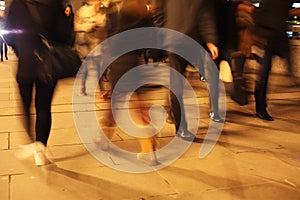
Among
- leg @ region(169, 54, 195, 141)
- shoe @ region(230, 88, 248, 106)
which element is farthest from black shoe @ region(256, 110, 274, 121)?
leg @ region(169, 54, 195, 141)

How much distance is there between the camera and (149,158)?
415cm

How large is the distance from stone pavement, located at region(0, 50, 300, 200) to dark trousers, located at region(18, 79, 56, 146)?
1.12 feet

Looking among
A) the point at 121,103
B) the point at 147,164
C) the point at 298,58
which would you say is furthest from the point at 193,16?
the point at 298,58

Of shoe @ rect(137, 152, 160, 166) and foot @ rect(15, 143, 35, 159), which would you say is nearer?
shoe @ rect(137, 152, 160, 166)

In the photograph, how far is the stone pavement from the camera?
3.46m

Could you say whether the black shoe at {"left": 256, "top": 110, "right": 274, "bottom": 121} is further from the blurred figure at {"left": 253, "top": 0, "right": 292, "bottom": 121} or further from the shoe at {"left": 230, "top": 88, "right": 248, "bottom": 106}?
the blurred figure at {"left": 253, "top": 0, "right": 292, "bottom": 121}

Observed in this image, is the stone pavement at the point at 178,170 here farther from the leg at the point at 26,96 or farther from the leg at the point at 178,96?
the leg at the point at 26,96

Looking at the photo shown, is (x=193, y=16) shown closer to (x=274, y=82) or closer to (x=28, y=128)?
(x=28, y=128)

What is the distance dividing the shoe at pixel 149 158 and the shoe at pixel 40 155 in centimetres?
89

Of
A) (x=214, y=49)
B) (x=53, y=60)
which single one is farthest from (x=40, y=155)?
(x=214, y=49)

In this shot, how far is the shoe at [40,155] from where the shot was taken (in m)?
4.06

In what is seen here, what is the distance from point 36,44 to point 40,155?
1043mm

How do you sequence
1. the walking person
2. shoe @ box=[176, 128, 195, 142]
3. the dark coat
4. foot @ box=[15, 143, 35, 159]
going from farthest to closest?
shoe @ box=[176, 128, 195, 142] < foot @ box=[15, 143, 35, 159] < the dark coat < the walking person

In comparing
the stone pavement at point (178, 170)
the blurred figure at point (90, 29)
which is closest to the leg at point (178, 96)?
the stone pavement at point (178, 170)
